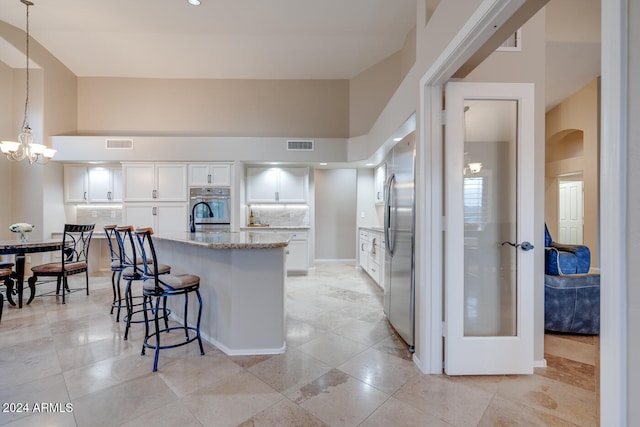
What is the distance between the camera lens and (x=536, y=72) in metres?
2.25

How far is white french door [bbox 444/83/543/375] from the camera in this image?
7.04ft

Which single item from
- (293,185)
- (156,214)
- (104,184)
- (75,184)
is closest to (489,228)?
(293,185)

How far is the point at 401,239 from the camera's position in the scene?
2.78m

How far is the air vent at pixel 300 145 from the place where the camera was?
5539 millimetres

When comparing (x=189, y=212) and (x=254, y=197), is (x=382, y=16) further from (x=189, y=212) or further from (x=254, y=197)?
(x=189, y=212)

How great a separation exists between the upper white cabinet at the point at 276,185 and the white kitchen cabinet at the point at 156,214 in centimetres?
133

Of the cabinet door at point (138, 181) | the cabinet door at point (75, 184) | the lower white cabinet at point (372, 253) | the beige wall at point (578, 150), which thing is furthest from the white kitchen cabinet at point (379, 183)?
the cabinet door at point (75, 184)

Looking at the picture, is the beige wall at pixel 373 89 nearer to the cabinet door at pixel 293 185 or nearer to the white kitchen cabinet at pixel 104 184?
the cabinet door at pixel 293 185

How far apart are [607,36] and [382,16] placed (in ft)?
14.1

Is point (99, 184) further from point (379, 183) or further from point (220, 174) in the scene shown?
point (379, 183)

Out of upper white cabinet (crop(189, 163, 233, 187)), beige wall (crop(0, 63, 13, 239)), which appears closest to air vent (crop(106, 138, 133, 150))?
upper white cabinet (crop(189, 163, 233, 187))

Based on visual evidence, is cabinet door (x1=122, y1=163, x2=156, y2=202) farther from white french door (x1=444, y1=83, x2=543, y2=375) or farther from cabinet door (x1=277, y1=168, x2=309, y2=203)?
white french door (x1=444, y1=83, x2=543, y2=375)

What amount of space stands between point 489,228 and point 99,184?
6816 millimetres

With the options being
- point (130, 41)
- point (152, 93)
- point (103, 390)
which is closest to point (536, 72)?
point (103, 390)
